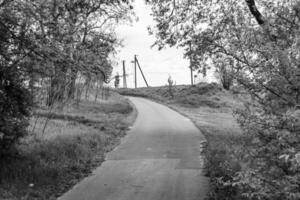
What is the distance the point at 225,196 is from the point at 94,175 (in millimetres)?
3564

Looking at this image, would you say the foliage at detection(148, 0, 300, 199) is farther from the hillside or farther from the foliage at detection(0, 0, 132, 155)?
the hillside

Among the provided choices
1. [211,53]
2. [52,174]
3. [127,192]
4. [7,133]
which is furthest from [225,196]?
[211,53]

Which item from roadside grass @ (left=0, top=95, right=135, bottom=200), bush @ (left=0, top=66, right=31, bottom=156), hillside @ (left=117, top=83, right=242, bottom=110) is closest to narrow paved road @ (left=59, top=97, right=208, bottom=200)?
roadside grass @ (left=0, top=95, right=135, bottom=200)

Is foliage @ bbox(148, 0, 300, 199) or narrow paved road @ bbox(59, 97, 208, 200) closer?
foliage @ bbox(148, 0, 300, 199)

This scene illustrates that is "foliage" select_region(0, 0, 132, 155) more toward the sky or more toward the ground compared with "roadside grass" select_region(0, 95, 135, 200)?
more toward the sky

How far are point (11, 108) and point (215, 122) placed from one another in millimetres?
14133

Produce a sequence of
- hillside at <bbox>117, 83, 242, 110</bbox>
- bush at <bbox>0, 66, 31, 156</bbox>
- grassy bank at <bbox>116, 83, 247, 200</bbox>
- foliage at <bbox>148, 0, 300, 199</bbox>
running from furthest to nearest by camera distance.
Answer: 1. hillside at <bbox>117, 83, 242, 110</bbox>
2. bush at <bbox>0, 66, 31, 156</bbox>
3. grassy bank at <bbox>116, 83, 247, 200</bbox>
4. foliage at <bbox>148, 0, 300, 199</bbox>

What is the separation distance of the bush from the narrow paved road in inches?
84.0

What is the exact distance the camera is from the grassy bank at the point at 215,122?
624 cm

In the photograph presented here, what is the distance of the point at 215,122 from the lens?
19.7m

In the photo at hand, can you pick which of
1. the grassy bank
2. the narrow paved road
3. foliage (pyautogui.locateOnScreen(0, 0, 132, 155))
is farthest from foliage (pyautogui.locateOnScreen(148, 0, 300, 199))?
foliage (pyautogui.locateOnScreen(0, 0, 132, 155))

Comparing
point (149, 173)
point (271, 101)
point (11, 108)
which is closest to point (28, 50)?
point (11, 108)

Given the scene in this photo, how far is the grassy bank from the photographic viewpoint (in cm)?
624

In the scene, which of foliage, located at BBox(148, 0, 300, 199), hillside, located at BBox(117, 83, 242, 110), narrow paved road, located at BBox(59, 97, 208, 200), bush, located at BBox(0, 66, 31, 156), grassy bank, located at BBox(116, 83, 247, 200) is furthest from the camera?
hillside, located at BBox(117, 83, 242, 110)
